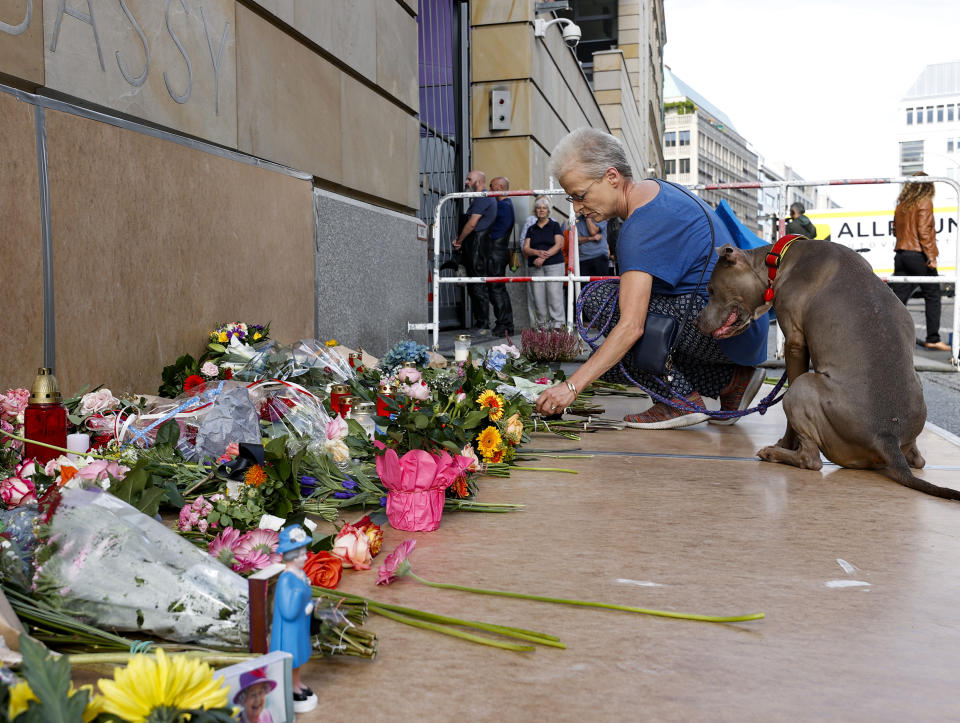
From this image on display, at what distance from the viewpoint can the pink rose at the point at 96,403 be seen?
9.10 ft

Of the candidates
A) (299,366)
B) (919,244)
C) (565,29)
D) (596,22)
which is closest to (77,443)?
(299,366)

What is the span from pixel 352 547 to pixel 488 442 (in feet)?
3.72

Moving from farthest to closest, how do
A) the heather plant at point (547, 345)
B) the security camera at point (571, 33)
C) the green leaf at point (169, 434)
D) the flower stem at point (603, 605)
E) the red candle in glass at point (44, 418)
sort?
the security camera at point (571, 33), the heather plant at point (547, 345), the green leaf at point (169, 434), the red candle in glass at point (44, 418), the flower stem at point (603, 605)

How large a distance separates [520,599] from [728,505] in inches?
41.1

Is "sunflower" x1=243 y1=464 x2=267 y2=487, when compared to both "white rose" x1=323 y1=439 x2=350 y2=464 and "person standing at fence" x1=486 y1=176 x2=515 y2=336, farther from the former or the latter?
"person standing at fence" x1=486 y1=176 x2=515 y2=336

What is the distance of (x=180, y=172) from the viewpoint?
12.5 feet

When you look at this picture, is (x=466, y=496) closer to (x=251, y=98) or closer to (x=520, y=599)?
(x=520, y=599)

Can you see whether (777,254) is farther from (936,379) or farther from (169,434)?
(936,379)

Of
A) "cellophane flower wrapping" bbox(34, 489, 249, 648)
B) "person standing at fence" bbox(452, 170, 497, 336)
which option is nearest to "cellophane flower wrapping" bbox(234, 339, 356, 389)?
"cellophane flower wrapping" bbox(34, 489, 249, 648)

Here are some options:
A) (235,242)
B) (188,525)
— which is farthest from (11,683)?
(235,242)

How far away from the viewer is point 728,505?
2.48 m

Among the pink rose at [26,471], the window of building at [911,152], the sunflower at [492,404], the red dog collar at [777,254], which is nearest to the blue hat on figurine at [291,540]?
the pink rose at [26,471]

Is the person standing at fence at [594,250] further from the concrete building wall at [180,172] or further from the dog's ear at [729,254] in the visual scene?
the dog's ear at [729,254]

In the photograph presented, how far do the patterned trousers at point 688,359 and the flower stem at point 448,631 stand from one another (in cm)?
263
